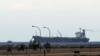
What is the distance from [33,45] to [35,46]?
147 centimetres

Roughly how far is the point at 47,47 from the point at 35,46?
509 centimetres

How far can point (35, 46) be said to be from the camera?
8638 cm

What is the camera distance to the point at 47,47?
90.8 m

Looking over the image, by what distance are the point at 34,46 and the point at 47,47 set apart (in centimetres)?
510

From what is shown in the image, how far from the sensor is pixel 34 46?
284 feet

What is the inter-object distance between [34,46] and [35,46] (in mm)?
254

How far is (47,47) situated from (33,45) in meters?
4.32

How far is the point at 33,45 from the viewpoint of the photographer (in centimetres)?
8775
